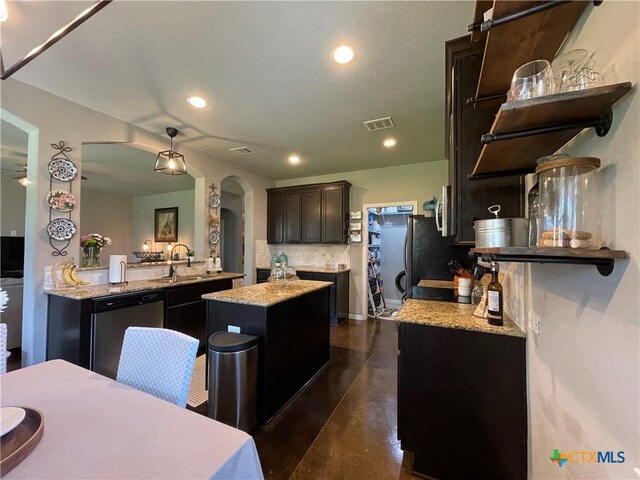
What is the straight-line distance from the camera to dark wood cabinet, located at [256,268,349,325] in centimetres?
453

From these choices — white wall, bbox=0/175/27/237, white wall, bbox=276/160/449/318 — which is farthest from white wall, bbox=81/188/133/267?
white wall, bbox=276/160/449/318

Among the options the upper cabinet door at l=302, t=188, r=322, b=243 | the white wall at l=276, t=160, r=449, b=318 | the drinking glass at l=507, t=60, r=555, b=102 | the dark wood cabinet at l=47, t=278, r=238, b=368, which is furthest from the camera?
the upper cabinet door at l=302, t=188, r=322, b=243

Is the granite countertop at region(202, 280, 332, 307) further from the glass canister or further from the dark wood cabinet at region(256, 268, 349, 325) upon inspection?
the dark wood cabinet at region(256, 268, 349, 325)

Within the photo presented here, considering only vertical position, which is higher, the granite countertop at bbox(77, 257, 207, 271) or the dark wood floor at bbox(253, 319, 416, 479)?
the granite countertop at bbox(77, 257, 207, 271)

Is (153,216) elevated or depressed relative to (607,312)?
elevated

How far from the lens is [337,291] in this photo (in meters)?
4.56

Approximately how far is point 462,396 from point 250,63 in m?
2.77

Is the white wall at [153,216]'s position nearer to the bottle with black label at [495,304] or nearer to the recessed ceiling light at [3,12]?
the recessed ceiling light at [3,12]

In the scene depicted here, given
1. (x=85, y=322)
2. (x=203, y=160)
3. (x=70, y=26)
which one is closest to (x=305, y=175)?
(x=203, y=160)

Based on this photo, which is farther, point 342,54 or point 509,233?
point 342,54

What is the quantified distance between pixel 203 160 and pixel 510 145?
4.07 metres

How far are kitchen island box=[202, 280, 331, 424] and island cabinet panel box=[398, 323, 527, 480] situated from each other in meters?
1.01

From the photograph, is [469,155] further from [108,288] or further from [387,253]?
[387,253]

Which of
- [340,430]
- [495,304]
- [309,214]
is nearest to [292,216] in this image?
[309,214]
